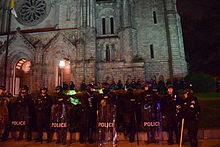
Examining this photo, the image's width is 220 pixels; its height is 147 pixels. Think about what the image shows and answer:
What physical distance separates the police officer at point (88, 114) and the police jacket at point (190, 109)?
12.1 feet

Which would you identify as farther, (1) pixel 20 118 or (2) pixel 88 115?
(1) pixel 20 118

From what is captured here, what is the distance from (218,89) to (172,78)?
5563mm

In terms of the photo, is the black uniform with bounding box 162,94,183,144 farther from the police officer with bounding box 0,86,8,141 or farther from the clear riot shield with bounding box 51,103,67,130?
the police officer with bounding box 0,86,8,141

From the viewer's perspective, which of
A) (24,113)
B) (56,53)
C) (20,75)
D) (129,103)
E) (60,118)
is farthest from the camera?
(20,75)

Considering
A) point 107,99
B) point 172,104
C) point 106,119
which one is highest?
point 107,99

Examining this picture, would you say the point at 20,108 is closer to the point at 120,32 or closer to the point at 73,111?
the point at 73,111

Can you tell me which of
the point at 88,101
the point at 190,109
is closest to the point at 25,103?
the point at 88,101

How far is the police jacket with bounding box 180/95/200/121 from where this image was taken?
5.95 meters

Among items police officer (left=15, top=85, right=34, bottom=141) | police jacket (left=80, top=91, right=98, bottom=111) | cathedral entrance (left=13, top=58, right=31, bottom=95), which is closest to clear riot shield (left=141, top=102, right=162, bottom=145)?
police jacket (left=80, top=91, right=98, bottom=111)

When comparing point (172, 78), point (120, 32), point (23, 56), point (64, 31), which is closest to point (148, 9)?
point (120, 32)

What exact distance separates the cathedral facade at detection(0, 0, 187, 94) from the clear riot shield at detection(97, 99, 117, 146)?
1374 centimetres

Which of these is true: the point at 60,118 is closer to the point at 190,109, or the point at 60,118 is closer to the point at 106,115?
the point at 106,115

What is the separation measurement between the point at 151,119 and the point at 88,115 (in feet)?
8.80

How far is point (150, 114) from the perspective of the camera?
671 cm
